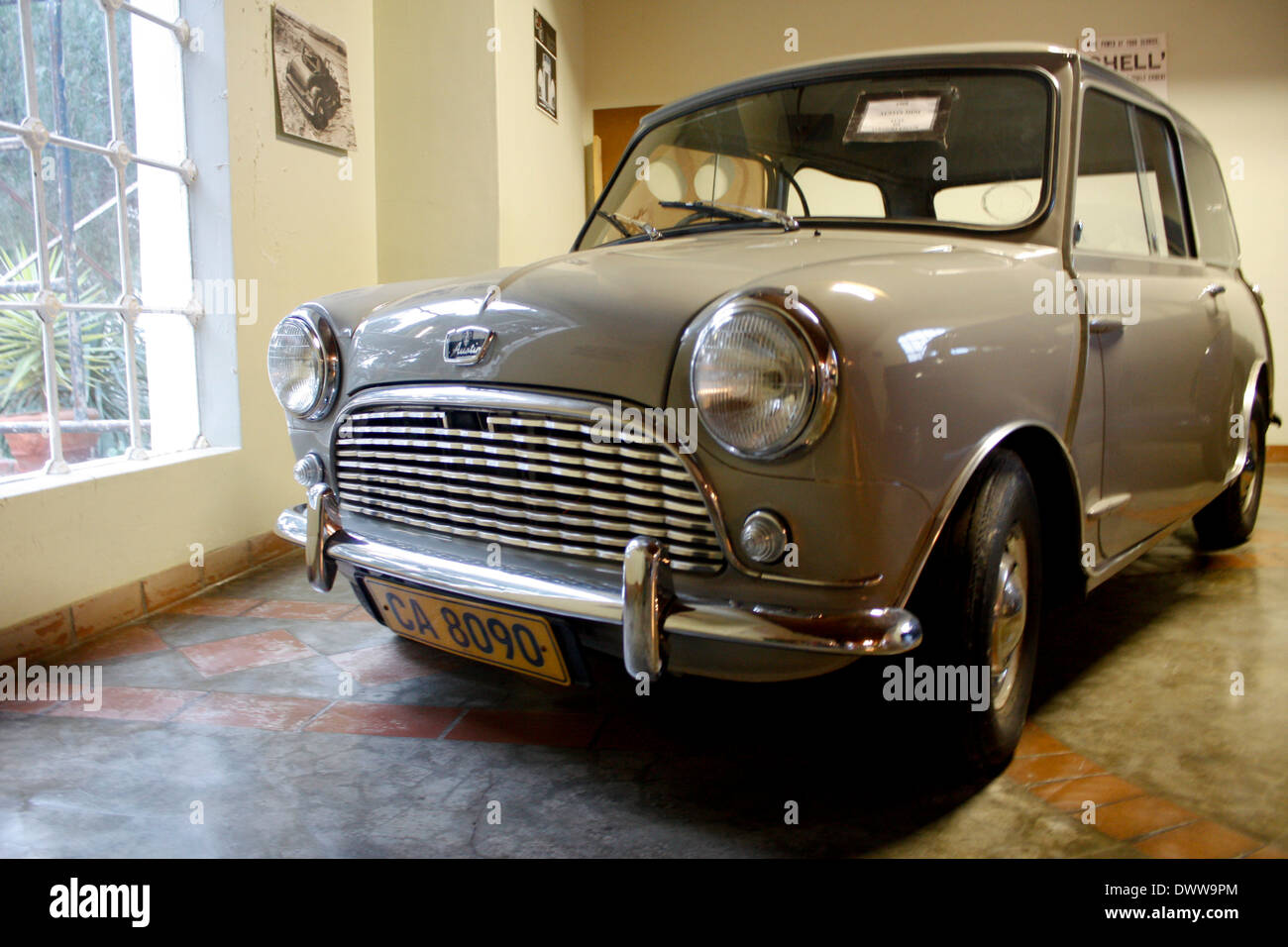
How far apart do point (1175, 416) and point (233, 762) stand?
2.14 m

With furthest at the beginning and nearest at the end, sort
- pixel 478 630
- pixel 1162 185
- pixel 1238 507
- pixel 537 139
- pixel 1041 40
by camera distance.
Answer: pixel 1041 40, pixel 537 139, pixel 1238 507, pixel 1162 185, pixel 478 630

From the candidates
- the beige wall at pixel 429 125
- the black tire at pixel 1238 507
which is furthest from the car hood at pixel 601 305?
the beige wall at pixel 429 125

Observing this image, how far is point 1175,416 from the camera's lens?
7.40 feet

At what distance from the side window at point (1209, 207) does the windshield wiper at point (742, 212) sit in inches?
56.6

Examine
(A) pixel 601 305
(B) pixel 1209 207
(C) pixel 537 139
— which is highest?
(C) pixel 537 139

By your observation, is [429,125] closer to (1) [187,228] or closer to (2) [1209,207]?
(1) [187,228]

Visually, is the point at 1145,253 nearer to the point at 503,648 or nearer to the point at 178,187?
the point at 503,648

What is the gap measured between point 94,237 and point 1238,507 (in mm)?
3809

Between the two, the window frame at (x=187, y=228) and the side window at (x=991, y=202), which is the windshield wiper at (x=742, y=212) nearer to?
the side window at (x=991, y=202)

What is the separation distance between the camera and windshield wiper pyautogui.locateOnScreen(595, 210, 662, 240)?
7.45ft

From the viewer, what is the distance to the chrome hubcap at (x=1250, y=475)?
336 centimetres

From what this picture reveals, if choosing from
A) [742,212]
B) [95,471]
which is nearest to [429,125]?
[95,471]

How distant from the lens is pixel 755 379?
4.43ft

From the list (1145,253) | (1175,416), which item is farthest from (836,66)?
(1175,416)
